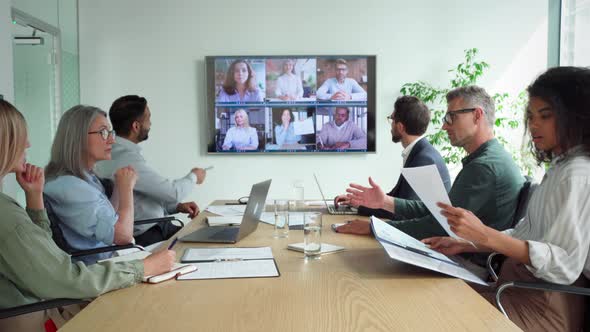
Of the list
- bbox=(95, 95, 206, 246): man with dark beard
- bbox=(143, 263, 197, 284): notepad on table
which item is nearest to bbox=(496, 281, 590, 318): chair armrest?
bbox=(143, 263, 197, 284): notepad on table

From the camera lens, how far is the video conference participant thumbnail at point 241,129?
5.09m

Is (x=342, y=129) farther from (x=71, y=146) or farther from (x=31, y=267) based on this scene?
(x=31, y=267)

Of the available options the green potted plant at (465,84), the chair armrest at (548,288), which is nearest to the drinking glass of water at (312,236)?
the chair armrest at (548,288)

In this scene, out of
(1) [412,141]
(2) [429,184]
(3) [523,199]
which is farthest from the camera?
(1) [412,141]

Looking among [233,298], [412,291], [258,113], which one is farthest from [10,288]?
[258,113]

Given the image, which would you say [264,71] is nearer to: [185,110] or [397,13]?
[185,110]

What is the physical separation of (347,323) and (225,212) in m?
1.83

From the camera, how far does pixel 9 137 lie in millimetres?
1479

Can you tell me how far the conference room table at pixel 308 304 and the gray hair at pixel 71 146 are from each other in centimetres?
98

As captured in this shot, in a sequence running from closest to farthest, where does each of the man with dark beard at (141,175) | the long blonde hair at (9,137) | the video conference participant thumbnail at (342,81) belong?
the long blonde hair at (9,137) → the man with dark beard at (141,175) → the video conference participant thumbnail at (342,81)

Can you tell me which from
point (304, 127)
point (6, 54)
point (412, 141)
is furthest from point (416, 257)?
point (304, 127)

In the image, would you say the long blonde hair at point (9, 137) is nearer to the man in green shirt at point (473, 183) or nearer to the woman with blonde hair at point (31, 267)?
the woman with blonde hair at point (31, 267)

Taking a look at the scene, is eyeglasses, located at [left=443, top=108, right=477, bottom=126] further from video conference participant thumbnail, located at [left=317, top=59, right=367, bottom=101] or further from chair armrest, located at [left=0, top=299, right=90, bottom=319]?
video conference participant thumbnail, located at [left=317, top=59, right=367, bottom=101]

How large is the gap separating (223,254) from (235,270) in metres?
0.24
